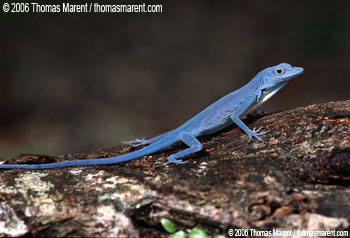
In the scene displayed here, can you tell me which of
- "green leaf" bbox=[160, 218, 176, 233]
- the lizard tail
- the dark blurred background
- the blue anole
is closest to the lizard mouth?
the blue anole

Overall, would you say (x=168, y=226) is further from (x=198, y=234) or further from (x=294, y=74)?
(x=294, y=74)

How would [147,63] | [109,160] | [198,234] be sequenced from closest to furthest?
1. [198,234]
2. [109,160]
3. [147,63]

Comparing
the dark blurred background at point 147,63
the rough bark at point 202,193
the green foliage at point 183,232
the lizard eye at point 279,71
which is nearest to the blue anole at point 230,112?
the lizard eye at point 279,71

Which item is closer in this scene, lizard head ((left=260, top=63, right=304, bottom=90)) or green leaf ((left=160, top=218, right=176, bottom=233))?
green leaf ((left=160, top=218, right=176, bottom=233))

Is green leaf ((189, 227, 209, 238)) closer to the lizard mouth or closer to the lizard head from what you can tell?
the lizard head

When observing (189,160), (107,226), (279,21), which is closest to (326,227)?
(189,160)

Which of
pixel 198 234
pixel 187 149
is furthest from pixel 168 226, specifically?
pixel 187 149

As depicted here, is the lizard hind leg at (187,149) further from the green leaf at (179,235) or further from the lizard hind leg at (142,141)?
the green leaf at (179,235)

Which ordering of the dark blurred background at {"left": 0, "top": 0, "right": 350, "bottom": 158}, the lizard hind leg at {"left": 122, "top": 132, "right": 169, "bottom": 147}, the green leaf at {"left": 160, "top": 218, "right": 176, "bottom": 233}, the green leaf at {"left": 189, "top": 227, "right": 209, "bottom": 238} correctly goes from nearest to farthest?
the green leaf at {"left": 189, "top": 227, "right": 209, "bottom": 238} → the green leaf at {"left": 160, "top": 218, "right": 176, "bottom": 233} → the lizard hind leg at {"left": 122, "top": 132, "right": 169, "bottom": 147} → the dark blurred background at {"left": 0, "top": 0, "right": 350, "bottom": 158}
